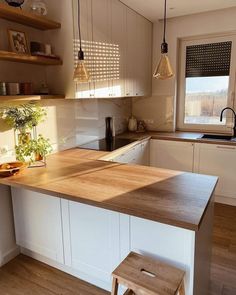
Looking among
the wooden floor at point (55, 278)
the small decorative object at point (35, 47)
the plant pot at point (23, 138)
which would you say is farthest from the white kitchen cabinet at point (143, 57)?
the wooden floor at point (55, 278)

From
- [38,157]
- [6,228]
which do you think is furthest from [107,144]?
[6,228]

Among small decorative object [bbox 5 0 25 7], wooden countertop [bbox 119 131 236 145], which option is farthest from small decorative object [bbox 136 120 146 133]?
small decorative object [bbox 5 0 25 7]

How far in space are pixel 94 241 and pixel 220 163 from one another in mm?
2133

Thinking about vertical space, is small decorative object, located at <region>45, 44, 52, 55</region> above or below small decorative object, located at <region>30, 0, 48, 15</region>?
below

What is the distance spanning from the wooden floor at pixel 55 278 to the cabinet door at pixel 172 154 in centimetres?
125

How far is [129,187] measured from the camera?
163 centimetres

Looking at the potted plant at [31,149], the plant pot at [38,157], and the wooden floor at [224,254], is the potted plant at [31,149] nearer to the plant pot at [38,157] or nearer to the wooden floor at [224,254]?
the plant pot at [38,157]

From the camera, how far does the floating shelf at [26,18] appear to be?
5.91 feet

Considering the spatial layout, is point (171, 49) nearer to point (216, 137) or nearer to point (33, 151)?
point (216, 137)

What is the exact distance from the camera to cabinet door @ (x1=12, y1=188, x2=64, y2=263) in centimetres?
194

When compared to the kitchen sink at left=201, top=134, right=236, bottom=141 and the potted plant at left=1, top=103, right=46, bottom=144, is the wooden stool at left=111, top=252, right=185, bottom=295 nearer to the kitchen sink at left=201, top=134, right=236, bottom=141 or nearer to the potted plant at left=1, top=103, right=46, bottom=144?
the potted plant at left=1, top=103, right=46, bottom=144

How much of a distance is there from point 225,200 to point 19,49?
10.0 feet

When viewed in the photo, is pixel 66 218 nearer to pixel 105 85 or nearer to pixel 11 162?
pixel 11 162

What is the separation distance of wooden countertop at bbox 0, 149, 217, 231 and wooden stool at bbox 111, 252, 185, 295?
0.32 metres
